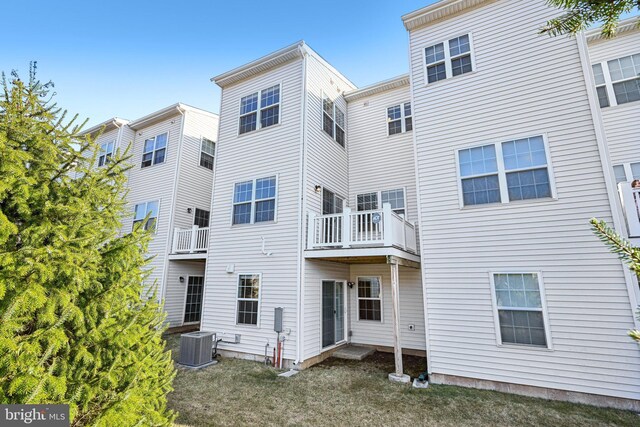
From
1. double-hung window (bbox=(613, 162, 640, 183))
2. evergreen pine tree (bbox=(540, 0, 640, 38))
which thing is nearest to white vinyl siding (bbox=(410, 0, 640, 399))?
double-hung window (bbox=(613, 162, 640, 183))

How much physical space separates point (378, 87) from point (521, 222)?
6970 mm

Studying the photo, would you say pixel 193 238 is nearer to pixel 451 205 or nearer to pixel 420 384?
pixel 420 384

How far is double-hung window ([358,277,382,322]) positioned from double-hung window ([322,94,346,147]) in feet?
16.9

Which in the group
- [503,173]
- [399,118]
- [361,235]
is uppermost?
[399,118]

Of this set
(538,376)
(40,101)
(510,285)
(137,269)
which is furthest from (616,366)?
(40,101)

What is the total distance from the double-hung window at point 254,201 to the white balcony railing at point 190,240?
2151 mm

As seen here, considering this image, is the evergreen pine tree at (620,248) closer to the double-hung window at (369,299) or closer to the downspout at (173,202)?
the double-hung window at (369,299)

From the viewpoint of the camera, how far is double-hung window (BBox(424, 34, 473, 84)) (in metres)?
7.96

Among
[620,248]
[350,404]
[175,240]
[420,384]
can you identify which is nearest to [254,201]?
[175,240]

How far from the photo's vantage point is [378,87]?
11094 mm

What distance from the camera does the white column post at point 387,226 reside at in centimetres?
741

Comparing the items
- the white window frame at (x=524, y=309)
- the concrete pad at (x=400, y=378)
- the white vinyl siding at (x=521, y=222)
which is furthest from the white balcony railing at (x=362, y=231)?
the concrete pad at (x=400, y=378)

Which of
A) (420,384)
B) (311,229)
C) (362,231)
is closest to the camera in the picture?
(420,384)

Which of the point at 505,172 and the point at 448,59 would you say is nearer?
the point at 505,172
